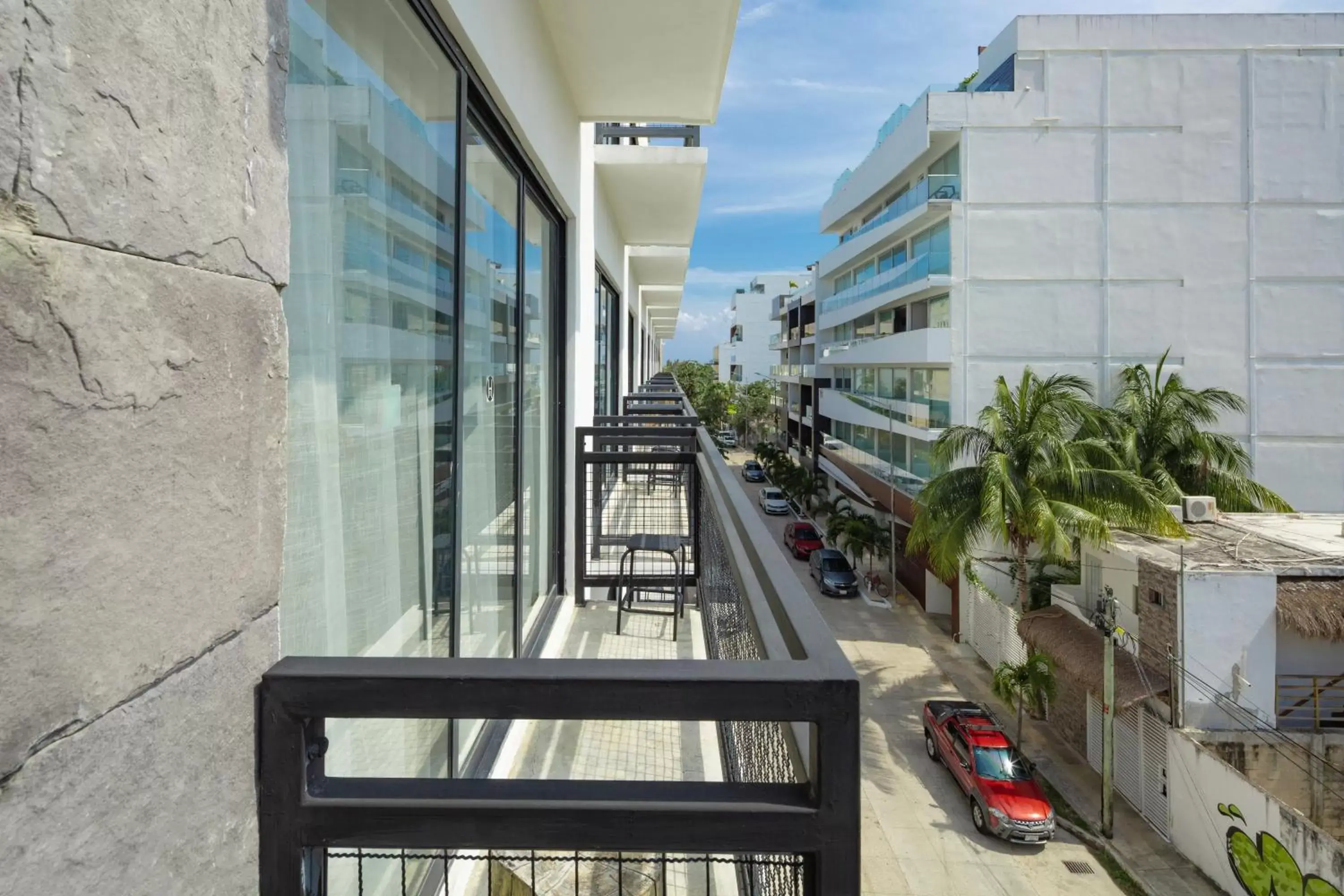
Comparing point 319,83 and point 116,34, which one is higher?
point 319,83

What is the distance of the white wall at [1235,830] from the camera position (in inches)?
328

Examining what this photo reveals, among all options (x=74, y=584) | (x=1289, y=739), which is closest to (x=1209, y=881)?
(x=1289, y=739)

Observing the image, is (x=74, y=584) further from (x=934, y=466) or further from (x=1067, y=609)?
(x=934, y=466)

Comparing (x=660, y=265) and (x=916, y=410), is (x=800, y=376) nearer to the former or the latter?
(x=916, y=410)

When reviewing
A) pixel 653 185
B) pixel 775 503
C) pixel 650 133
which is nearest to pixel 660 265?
pixel 653 185

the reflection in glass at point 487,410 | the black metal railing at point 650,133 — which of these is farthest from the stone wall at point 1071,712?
the reflection in glass at point 487,410

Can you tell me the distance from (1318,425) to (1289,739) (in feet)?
37.6

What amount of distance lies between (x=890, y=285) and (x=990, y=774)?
13.8 metres

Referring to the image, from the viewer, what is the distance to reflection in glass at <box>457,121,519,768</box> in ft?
9.43

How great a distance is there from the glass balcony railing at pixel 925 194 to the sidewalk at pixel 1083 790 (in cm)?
1012

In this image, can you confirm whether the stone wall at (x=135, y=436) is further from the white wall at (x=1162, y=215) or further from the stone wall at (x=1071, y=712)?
the white wall at (x=1162, y=215)

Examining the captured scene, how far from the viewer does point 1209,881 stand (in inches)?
383

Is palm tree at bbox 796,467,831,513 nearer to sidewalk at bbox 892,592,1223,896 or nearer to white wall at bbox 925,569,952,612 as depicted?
white wall at bbox 925,569,952,612

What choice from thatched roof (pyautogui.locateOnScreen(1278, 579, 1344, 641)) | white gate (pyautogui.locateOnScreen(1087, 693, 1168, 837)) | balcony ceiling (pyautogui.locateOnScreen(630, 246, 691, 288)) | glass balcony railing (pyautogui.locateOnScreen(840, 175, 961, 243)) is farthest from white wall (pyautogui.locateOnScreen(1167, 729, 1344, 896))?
glass balcony railing (pyautogui.locateOnScreen(840, 175, 961, 243))
